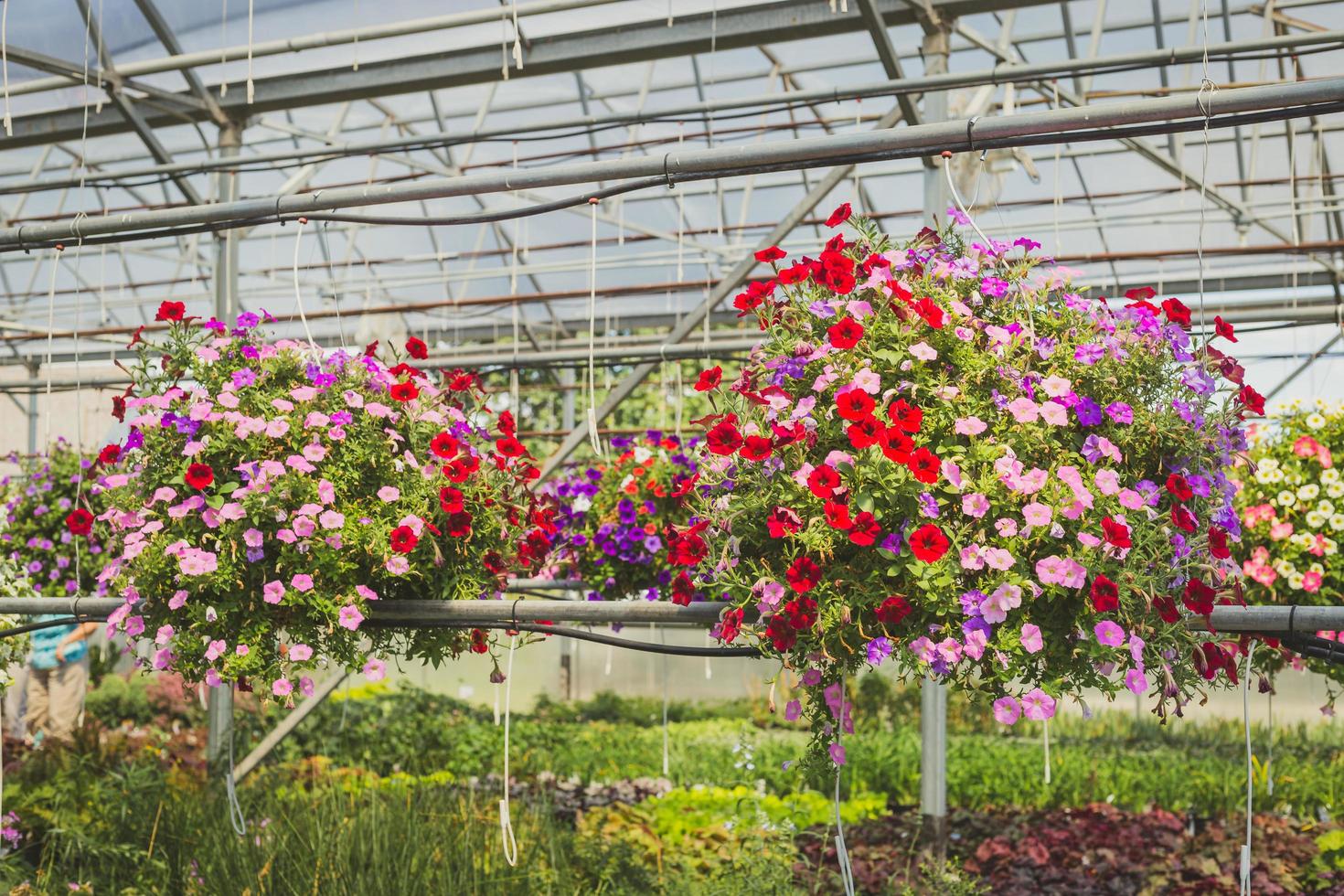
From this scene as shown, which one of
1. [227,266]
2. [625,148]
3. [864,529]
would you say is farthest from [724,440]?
[625,148]

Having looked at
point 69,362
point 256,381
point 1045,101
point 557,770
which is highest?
point 1045,101

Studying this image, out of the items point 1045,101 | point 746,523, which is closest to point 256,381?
point 746,523

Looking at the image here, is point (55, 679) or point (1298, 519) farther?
point (55, 679)

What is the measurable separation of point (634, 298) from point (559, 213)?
129 centimetres

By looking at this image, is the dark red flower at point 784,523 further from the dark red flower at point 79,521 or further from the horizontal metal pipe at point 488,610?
the dark red flower at point 79,521

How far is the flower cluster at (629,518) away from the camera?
4062 millimetres

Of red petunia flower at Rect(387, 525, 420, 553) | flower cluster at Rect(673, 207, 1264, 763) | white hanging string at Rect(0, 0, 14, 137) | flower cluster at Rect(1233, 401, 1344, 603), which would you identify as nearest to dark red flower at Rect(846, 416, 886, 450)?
flower cluster at Rect(673, 207, 1264, 763)

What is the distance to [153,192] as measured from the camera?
9.95 meters

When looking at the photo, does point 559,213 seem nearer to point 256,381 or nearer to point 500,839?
point 500,839

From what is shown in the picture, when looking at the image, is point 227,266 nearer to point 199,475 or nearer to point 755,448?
point 199,475

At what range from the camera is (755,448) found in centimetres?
194

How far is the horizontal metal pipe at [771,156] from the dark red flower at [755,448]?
572 millimetres

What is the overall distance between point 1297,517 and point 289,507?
280 centimetres

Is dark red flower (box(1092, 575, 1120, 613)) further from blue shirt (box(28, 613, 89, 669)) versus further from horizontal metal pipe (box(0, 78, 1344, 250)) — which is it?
blue shirt (box(28, 613, 89, 669))
